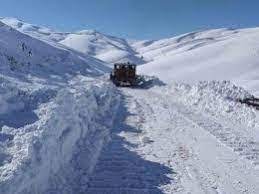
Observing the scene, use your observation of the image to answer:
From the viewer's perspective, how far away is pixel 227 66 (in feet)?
183

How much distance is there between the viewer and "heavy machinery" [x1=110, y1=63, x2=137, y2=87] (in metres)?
37.0

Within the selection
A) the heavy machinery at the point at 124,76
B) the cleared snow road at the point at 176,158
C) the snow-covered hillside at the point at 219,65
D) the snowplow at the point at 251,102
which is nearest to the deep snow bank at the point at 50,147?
the cleared snow road at the point at 176,158

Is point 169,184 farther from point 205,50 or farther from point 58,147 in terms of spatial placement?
point 205,50

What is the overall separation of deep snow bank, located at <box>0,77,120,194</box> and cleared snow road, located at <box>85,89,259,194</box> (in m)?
0.37

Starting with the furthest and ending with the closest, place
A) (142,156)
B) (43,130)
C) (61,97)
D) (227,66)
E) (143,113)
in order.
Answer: (227,66) < (143,113) < (61,97) < (142,156) < (43,130)

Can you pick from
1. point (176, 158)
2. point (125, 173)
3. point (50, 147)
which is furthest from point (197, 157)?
point (50, 147)

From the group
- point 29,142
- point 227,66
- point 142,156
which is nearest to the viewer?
point 29,142

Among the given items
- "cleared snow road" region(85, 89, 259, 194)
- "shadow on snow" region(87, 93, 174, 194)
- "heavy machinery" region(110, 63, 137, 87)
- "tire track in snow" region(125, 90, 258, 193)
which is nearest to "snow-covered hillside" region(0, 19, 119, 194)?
"shadow on snow" region(87, 93, 174, 194)

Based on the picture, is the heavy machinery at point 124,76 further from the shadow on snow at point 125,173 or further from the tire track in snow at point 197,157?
the shadow on snow at point 125,173

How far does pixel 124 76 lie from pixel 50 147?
97.1 ft

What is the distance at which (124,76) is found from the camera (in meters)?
38.7

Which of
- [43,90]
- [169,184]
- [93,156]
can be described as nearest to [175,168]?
[169,184]

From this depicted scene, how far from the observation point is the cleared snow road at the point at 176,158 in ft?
30.1

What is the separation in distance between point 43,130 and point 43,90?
6526mm
